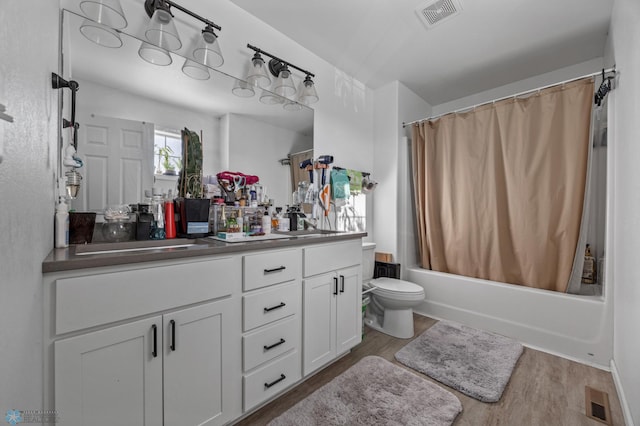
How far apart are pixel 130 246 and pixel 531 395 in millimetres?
2327

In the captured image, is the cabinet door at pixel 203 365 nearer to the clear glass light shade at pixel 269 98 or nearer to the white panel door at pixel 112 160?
the white panel door at pixel 112 160

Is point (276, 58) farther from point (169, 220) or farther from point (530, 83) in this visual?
point (530, 83)

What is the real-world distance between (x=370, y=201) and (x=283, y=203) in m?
1.20

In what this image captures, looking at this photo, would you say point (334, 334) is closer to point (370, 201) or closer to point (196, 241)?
point (196, 241)

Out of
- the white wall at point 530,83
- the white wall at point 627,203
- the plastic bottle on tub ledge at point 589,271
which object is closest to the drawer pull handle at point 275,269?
the white wall at point 627,203

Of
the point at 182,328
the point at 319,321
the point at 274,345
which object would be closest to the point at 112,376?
the point at 182,328

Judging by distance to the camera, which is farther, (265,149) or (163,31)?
(265,149)

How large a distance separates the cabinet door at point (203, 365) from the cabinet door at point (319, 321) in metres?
0.44

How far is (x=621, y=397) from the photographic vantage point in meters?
1.45

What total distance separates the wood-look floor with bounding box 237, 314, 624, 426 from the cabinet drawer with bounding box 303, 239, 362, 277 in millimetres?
682

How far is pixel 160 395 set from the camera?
1.01 metres

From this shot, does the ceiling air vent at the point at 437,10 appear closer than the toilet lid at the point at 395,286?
Yes

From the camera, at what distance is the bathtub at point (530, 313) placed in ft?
5.90

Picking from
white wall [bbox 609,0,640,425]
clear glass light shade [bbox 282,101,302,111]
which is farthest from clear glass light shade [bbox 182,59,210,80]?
white wall [bbox 609,0,640,425]
